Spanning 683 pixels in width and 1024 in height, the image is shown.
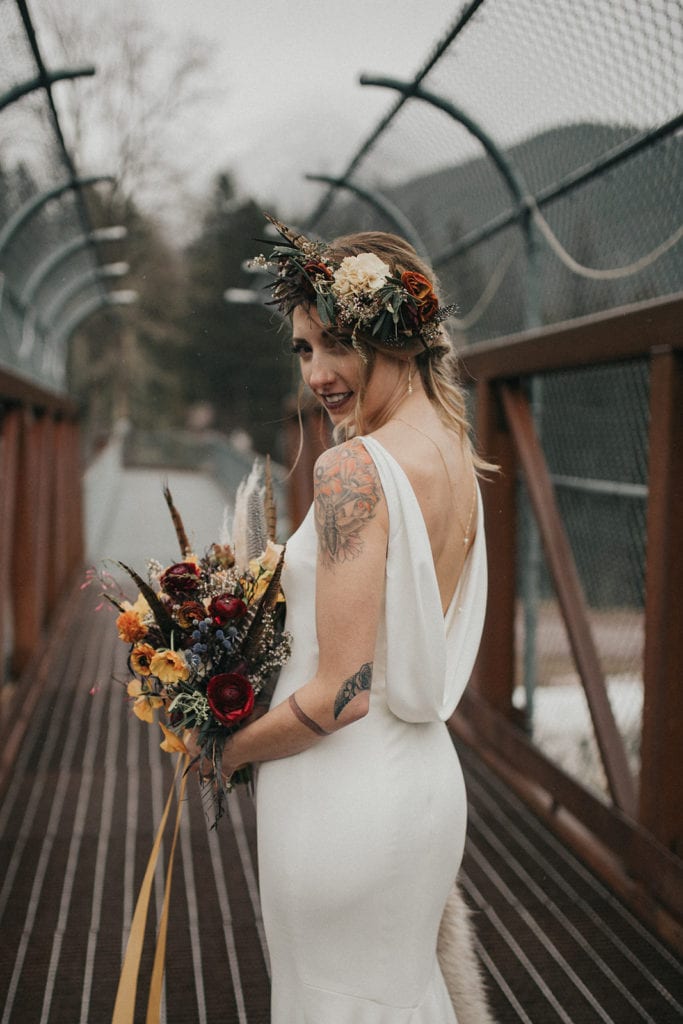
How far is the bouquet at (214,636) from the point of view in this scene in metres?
2.15

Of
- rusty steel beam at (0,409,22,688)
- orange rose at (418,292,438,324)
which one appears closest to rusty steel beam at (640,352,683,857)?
orange rose at (418,292,438,324)

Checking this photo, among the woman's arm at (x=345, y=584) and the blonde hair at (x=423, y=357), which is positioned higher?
the blonde hair at (x=423, y=357)

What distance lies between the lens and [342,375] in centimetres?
222

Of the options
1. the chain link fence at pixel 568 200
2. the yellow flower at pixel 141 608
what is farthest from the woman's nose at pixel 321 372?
the chain link fence at pixel 568 200

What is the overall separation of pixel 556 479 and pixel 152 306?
31.0 meters

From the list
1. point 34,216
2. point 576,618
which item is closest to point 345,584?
point 576,618

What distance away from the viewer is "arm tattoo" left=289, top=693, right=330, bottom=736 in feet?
6.76

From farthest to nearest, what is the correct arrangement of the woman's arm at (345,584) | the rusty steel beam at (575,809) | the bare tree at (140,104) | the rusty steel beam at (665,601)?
the bare tree at (140,104) < the rusty steel beam at (575,809) < the rusty steel beam at (665,601) < the woman's arm at (345,584)

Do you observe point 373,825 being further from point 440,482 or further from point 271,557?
point 440,482

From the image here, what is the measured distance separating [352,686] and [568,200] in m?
4.00

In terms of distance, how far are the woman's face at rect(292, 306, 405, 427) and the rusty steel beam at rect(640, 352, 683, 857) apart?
140cm

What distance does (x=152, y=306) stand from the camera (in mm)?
35375

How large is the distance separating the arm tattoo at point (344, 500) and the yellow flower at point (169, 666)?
40 cm

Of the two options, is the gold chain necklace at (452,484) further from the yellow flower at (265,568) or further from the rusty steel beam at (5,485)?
the rusty steel beam at (5,485)
